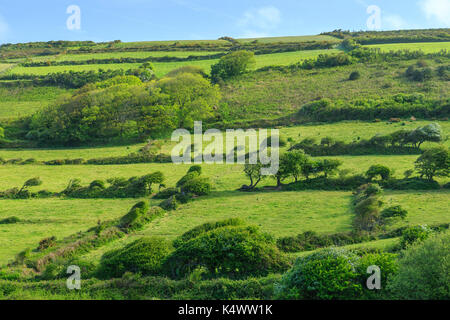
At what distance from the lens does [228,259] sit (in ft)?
69.3

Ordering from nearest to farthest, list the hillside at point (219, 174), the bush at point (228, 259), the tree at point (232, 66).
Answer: the bush at point (228, 259) < the hillside at point (219, 174) < the tree at point (232, 66)

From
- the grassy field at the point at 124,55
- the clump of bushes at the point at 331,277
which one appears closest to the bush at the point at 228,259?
the clump of bushes at the point at 331,277

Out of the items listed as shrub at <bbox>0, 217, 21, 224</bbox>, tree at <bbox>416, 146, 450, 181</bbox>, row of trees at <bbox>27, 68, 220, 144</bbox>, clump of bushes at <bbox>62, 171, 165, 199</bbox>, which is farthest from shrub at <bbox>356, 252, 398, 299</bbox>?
row of trees at <bbox>27, 68, 220, 144</bbox>

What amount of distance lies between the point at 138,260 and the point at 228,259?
4.93 metres

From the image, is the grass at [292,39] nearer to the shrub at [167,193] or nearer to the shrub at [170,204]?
the shrub at [167,193]

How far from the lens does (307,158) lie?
40688mm

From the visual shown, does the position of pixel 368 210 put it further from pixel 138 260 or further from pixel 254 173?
pixel 138 260

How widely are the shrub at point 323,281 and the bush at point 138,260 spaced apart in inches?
300

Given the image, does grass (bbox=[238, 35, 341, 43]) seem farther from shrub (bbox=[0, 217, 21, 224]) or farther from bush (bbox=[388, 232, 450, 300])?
bush (bbox=[388, 232, 450, 300])

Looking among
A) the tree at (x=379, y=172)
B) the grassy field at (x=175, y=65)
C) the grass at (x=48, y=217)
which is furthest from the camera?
the grassy field at (x=175, y=65)

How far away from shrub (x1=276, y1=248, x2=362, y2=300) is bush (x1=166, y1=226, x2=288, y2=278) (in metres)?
3.74

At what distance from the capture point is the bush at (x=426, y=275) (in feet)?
49.7

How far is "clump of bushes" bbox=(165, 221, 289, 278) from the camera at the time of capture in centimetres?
2103
